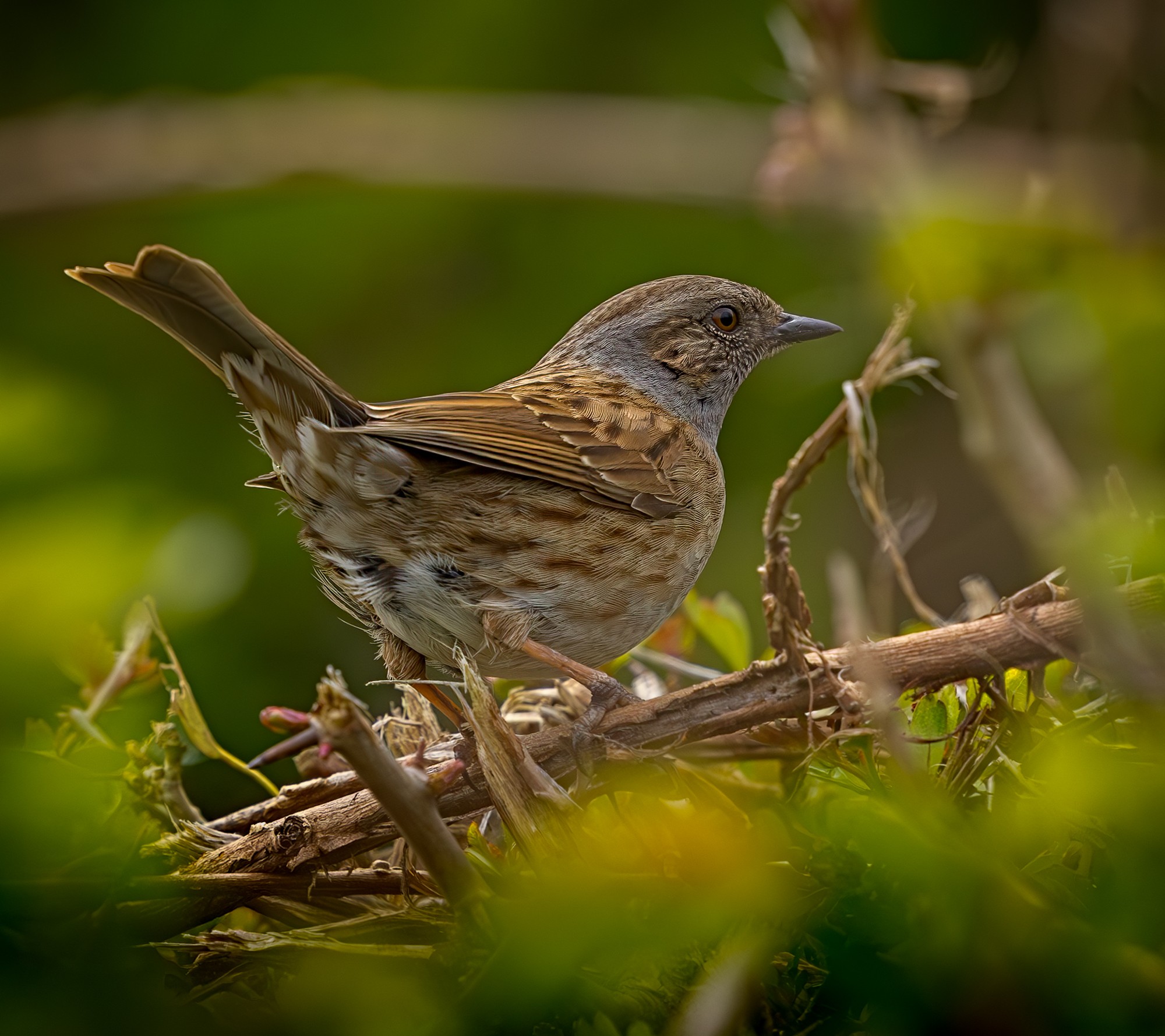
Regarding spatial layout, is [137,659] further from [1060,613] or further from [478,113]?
[478,113]

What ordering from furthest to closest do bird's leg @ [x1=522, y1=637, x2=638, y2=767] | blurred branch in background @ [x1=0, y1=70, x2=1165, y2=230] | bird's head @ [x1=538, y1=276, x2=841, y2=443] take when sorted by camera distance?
blurred branch in background @ [x1=0, y1=70, x2=1165, y2=230] → bird's head @ [x1=538, y1=276, x2=841, y2=443] → bird's leg @ [x1=522, y1=637, x2=638, y2=767]

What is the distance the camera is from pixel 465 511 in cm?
272

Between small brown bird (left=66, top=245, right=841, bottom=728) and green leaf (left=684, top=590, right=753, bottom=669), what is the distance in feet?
0.50

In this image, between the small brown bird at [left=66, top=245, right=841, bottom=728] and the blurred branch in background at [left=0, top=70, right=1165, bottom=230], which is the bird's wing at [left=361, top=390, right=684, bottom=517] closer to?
the small brown bird at [left=66, top=245, right=841, bottom=728]

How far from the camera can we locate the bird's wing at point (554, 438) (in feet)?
8.81

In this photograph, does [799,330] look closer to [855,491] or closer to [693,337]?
[693,337]

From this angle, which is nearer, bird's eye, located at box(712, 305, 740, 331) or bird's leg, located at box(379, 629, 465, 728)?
bird's leg, located at box(379, 629, 465, 728)

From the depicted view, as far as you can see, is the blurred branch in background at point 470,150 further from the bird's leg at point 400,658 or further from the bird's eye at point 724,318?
the bird's leg at point 400,658

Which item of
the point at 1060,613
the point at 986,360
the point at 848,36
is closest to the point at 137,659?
the point at 1060,613

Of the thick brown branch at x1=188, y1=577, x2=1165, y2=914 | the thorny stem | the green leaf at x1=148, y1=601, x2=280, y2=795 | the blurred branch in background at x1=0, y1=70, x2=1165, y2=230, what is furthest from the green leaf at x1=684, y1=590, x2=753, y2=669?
the blurred branch in background at x1=0, y1=70, x2=1165, y2=230

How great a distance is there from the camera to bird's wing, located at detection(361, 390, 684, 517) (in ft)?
8.81

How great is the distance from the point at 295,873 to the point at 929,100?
10.7ft

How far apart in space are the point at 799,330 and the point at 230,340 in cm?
192

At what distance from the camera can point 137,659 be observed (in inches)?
89.4
